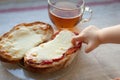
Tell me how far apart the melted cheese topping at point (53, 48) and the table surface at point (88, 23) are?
5cm

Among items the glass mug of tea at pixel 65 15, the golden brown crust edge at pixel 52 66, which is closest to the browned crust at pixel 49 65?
the golden brown crust edge at pixel 52 66

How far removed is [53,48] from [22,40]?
0.08m

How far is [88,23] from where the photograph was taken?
0.78 meters

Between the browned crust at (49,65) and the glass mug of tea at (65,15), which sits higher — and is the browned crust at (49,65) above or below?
below

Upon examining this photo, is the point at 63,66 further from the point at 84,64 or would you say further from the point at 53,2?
the point at 53,2

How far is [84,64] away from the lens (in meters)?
0.65

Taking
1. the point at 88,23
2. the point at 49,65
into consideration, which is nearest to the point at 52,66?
the point at 49,65

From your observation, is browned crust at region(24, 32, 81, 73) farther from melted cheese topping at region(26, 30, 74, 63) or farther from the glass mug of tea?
the glass mug of tea

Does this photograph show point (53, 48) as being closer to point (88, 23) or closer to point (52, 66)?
point (52, 66)

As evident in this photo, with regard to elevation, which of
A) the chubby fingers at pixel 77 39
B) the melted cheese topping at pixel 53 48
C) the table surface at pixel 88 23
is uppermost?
the chubby fingers at pixel 77 39

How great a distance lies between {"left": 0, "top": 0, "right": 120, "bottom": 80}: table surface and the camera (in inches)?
24.4

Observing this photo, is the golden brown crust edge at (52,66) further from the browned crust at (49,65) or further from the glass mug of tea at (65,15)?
the glass mug of tea at (65,15)

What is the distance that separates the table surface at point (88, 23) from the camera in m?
0.62

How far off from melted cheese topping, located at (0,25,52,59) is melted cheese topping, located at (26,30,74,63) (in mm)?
21
